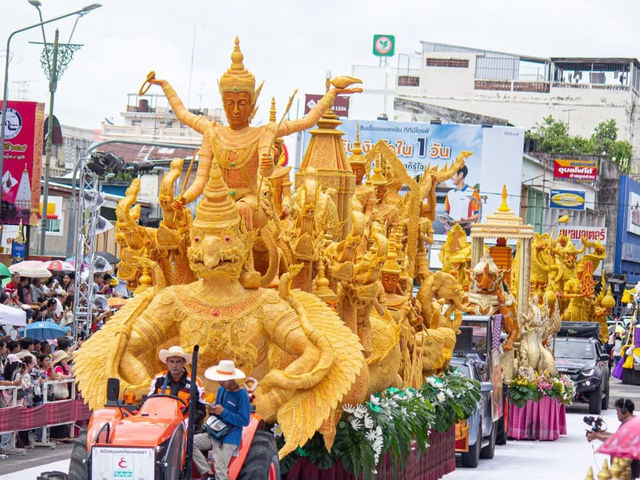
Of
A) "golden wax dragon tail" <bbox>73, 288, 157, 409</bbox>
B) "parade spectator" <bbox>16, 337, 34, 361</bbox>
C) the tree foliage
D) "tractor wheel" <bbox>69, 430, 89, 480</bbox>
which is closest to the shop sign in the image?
the tree foliage

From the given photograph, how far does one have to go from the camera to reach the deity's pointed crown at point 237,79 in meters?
13.7

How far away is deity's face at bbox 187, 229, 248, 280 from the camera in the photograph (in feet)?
39.3

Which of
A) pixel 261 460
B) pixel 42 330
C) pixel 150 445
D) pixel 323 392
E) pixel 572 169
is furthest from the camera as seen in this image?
pixel 572 169

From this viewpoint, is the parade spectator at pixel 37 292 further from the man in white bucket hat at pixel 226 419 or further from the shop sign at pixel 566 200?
the shop sign at pixel 566 200

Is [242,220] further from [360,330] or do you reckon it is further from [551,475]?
[551,475]

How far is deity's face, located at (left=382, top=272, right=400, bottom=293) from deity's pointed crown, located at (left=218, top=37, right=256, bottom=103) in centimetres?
397

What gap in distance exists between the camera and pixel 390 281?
17.2 metres

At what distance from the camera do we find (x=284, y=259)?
1341cm

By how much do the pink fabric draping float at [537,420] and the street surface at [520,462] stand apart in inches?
6.7

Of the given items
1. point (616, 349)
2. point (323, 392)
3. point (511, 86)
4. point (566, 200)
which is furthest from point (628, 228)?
point (323, 392)

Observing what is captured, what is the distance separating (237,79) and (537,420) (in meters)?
11.4

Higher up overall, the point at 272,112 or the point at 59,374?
the point at 272,112

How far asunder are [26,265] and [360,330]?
12.4 m

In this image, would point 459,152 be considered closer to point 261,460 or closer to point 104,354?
point 104,354
